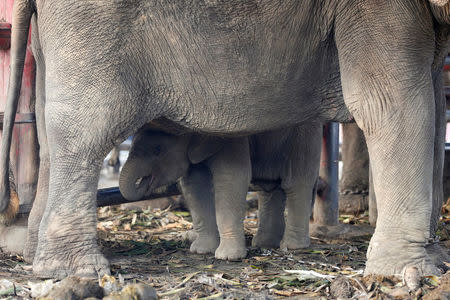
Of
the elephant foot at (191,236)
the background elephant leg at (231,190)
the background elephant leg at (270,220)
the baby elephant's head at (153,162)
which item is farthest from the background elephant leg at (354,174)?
the baby elephant's head at (153,162)

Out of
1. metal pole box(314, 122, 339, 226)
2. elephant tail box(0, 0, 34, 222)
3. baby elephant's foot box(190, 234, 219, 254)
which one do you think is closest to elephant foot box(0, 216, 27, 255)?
elephant tail box(0, 0, 34, 222)

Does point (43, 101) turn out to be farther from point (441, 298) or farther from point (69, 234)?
point (441, 298)

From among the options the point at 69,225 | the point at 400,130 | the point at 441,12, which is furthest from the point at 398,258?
the point at 69,225

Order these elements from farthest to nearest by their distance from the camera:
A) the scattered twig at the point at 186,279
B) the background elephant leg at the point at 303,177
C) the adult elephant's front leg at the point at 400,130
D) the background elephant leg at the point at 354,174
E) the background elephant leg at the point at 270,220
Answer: the background elephant leg at the point at 354,174 → the background elephant leg at the point at 270,220 → the background elephant leg at the point at 303,177 → the adult elephant's front leg at the point at 400,130 → the scattered twig at the point at 186,279

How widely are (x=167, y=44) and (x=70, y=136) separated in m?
0.69

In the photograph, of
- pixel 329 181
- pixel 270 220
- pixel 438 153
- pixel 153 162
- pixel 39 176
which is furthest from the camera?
pixel 329 181

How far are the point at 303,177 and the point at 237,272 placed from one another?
1367 mm

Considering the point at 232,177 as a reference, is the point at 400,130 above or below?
above

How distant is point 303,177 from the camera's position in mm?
5699

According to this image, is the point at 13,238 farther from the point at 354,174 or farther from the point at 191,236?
the point at 354,174

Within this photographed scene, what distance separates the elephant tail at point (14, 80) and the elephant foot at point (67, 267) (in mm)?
574

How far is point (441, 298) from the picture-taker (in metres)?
3.40

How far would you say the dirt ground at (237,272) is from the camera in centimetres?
375

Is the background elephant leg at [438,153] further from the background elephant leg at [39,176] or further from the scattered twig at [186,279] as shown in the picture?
the background elephant leg at [39,176]
